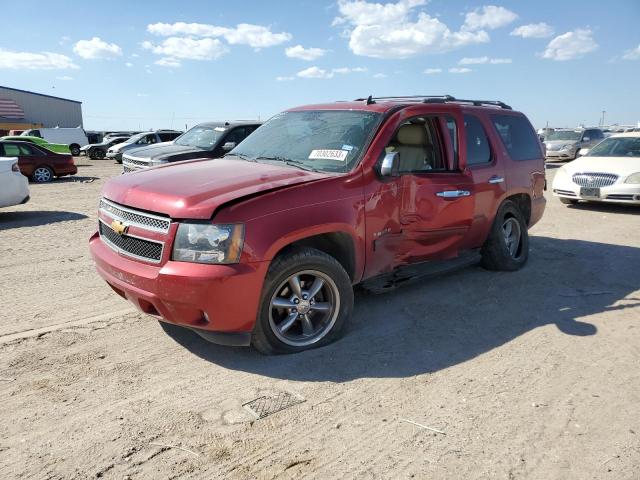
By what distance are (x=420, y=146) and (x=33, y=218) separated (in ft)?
25.9

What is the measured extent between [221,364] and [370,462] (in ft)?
4.75

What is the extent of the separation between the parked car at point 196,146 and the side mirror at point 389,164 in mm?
7342

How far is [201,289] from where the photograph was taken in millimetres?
3273

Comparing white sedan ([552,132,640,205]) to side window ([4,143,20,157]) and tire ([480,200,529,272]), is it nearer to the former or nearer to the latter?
tire ([480,200,529,272])

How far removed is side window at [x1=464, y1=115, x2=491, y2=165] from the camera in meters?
5.39

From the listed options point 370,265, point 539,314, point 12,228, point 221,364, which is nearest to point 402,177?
point 370,265

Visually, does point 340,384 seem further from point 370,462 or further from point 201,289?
point 201,289

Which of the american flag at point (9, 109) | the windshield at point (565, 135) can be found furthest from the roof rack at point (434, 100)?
the american flag at point (9, 109)

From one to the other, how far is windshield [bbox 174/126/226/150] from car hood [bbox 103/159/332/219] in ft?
24.6

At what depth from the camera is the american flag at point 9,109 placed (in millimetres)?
56459

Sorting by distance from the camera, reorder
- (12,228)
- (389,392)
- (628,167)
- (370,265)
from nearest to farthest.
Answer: (389,392) → (370,265) → (12,228) → (628,167)

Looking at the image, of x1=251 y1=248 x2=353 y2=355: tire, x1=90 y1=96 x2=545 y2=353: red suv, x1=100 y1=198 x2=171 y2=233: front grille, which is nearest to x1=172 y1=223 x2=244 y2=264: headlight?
x1=90 y1=96 x2=545 y2=353: red suv

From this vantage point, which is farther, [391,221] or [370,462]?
[391,221]

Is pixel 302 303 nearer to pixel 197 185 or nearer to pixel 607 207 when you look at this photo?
pixel 197 185
